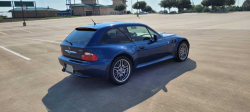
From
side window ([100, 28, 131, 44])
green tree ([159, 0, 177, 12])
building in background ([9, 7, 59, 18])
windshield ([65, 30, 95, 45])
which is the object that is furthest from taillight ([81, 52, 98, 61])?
green tree ([159, 0, 177, 12])

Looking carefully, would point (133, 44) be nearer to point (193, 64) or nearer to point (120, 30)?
point (120, 30)

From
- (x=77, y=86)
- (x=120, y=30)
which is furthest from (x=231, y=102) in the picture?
(x=77, y=86)

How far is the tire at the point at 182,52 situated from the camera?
593cm

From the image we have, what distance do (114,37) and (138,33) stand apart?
36.1 inches

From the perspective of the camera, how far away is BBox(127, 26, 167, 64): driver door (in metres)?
4.74

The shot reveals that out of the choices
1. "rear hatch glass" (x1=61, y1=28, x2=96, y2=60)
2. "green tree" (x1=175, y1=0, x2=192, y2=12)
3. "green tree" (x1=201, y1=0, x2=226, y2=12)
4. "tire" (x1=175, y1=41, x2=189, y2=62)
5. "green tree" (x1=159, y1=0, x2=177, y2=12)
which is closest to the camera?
"rear hatch glass" (x1=61, y1=28, x2=96, y2=60)

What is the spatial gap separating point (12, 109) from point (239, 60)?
6.56 metres

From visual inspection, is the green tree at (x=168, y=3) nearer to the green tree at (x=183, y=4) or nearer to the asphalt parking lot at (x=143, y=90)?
the green tree at (x=183, y=4)

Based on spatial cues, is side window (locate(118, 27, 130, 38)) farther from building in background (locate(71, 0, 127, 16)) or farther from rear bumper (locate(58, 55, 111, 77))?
building in background (locate(71, 0, 127, 16))

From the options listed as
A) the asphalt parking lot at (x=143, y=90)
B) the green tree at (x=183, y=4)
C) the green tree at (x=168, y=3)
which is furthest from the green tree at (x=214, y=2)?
the asphalt parking lot at (x=143, y=90)

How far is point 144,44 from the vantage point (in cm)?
482

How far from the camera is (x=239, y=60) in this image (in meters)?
6.09

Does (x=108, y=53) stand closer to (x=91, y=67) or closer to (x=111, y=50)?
(x=111, y=50)

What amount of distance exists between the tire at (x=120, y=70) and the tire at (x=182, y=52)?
6.95ft
